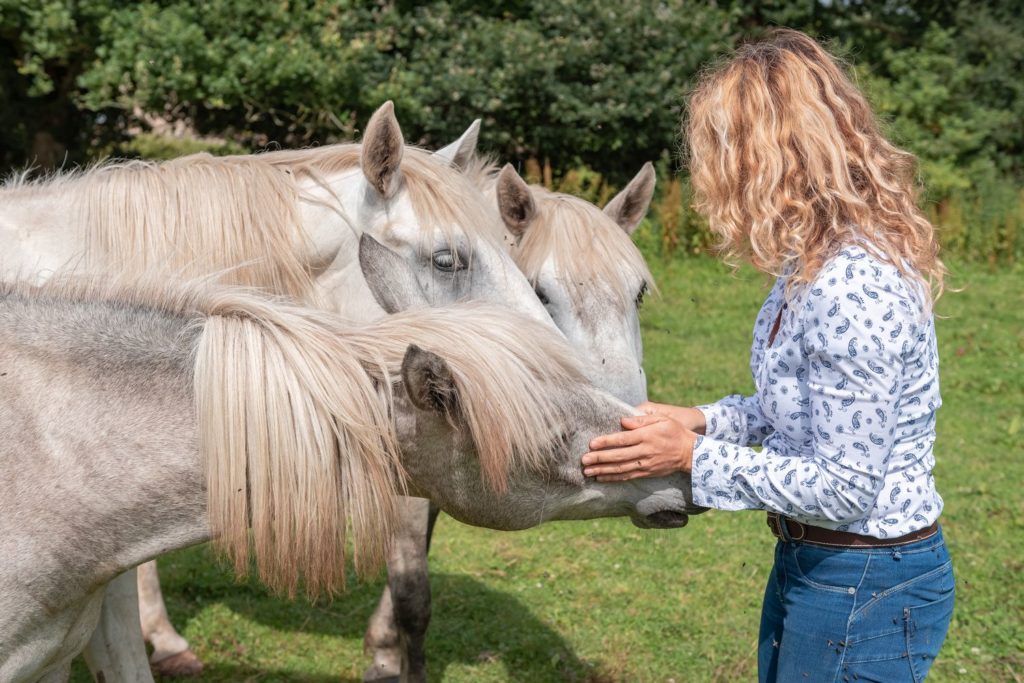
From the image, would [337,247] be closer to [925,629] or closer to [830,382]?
[830,382]

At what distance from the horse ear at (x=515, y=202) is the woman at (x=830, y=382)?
1.75m

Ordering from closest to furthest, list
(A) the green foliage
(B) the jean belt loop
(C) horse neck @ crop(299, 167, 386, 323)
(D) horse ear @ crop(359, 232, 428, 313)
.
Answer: (B) the jean belt loop
(D) horse ear @ crop(359, 232, 428, 313)
(C) horse neck @ crop(299, 167, 386, 323)
(A) the green foliage

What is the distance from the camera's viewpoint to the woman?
6.19 ft

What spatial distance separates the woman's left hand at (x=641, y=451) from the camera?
2080 mm

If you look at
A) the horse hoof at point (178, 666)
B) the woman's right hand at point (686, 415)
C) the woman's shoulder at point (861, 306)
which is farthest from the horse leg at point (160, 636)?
the woman's shoulder at point (861, 306)

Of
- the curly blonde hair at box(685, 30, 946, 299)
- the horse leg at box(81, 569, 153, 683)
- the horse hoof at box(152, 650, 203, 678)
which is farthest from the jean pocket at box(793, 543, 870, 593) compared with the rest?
the horse hoof at box(152, 650, 203, 678)

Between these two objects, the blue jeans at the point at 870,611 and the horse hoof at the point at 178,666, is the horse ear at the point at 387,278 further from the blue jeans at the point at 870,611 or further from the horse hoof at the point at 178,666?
the horse hoof at the point at 178,666

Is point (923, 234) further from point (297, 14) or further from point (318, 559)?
point (297, 14)

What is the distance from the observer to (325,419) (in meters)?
1.92

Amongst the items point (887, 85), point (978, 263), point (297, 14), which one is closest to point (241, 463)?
point (297, 14)

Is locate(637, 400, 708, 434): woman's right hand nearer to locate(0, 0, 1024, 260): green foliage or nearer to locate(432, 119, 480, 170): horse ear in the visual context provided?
locate(432, 119, 480, 170): horse ear

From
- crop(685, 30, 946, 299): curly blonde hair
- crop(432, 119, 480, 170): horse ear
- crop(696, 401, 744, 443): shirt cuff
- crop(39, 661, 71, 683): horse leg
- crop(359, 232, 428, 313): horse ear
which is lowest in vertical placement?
crop(39, 661, 71, 683): horse leg

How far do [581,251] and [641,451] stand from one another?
1841 millimetres

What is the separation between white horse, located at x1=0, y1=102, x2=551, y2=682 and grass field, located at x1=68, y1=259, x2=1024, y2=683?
4.76ft
